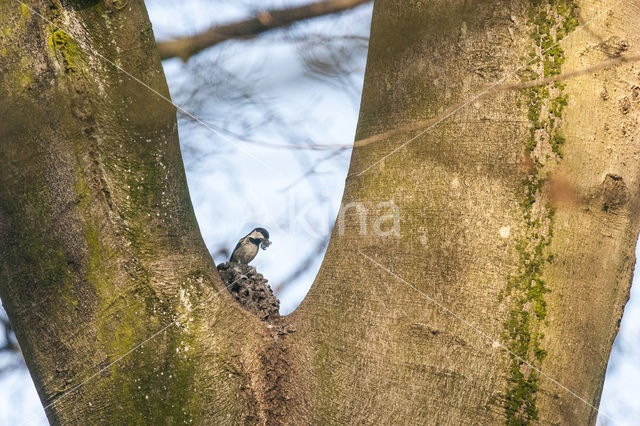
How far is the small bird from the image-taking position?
1.64m

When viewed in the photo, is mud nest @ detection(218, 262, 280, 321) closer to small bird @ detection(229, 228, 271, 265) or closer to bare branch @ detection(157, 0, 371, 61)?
small bird @ detection(229, 228, 271, 265)

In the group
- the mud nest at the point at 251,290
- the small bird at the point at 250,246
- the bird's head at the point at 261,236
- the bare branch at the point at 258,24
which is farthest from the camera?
the bare branch at the point at 258,24

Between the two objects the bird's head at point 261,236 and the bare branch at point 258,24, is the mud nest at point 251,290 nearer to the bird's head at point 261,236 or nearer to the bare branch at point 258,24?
the bird's head at point 261,236

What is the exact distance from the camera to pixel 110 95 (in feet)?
3.07

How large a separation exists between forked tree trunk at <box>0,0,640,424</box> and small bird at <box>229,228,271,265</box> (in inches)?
22.1

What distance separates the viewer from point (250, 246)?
1.83m

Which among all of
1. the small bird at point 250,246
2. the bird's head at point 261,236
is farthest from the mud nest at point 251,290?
the bird's head at point 261,236

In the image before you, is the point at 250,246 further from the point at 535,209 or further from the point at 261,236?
the point at 535,209

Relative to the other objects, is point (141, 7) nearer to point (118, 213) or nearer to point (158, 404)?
point (118, 213)

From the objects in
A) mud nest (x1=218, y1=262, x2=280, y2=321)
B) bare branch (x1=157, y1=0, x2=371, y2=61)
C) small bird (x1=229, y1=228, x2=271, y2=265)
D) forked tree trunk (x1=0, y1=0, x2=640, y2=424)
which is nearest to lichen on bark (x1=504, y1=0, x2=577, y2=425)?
forked tree trunk (x1=0, y1=0, x2=640, y2=424)

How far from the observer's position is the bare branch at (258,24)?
2711 millimetres

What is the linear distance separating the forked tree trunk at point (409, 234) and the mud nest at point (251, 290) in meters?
0.20

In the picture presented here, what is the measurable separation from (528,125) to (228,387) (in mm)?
700

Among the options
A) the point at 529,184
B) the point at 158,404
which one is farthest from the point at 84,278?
the point at 529,184
